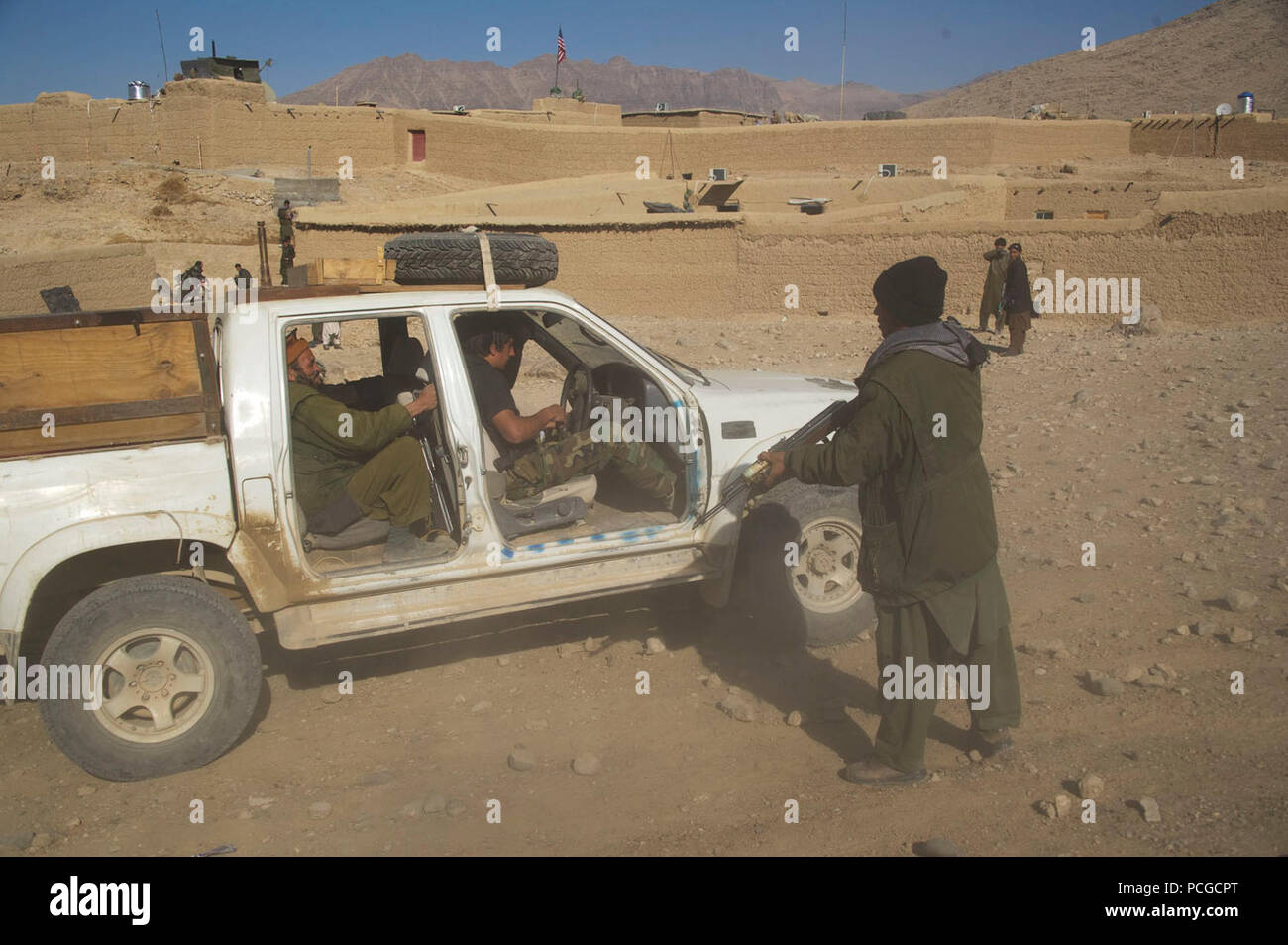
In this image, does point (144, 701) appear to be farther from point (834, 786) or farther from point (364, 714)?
point (834, 786)

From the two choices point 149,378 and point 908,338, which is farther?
point 149,378

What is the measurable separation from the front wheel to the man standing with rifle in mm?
1035

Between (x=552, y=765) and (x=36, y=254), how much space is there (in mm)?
13742

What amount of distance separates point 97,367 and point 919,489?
316 cm

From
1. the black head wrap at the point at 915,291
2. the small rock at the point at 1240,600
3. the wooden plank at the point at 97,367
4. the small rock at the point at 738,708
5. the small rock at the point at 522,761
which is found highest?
the black head wrap at the point at 915,291

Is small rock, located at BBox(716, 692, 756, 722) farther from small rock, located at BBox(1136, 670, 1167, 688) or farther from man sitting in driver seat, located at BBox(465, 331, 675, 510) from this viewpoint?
small rock, located at BBox(1136, 670, 1167, 688)

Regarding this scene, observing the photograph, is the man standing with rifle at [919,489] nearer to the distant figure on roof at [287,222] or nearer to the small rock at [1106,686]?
the small rock at [1106,686]

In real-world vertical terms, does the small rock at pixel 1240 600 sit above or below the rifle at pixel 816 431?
below

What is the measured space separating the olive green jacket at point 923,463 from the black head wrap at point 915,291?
14 cm

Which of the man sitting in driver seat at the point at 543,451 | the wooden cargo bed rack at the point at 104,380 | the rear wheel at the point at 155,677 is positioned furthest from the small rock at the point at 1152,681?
the wooden cargo bed rack at the point at 104,380

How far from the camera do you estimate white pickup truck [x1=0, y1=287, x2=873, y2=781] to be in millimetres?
3768

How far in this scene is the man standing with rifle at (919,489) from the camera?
3.41 metres

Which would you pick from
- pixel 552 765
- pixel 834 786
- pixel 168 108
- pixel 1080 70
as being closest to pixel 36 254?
pixel 552 765

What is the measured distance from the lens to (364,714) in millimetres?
4535
